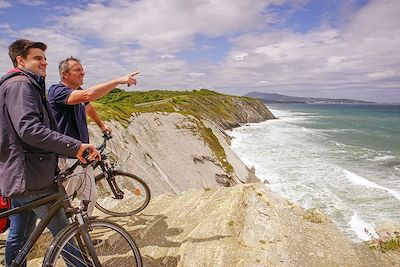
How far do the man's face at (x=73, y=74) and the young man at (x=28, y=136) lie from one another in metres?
1.19

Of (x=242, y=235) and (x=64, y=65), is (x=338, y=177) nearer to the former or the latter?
(x=242, y=235)

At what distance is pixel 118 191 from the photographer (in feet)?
27.0

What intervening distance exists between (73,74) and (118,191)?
3.57 metres

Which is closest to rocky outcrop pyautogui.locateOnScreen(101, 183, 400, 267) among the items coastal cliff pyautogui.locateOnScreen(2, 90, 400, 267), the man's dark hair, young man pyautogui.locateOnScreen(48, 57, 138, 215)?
coastal cliff pyautogui.locateOnScreen(2, 90, 400, 267)

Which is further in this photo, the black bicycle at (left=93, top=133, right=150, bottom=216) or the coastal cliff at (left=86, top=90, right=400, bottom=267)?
the black bicycle at (left=93, top=133, right=150, bottom=216)

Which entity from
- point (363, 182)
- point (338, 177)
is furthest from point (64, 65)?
point (338, 177)

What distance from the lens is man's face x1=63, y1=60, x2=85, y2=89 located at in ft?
19.0

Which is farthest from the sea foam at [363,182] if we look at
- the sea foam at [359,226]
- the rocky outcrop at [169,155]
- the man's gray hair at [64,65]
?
the man's gray hair at [64,65]

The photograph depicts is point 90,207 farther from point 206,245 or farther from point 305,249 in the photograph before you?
point 305,249

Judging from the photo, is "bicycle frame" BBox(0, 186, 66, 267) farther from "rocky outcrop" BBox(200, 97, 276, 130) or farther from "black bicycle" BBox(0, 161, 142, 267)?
"rocky outcrop" BBox(200, 97, 276, 130)

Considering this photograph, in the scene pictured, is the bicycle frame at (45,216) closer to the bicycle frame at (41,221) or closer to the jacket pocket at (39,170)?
the bicycle frame at (41,221)

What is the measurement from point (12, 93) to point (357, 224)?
22854 millimetres

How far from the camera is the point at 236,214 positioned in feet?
25.7

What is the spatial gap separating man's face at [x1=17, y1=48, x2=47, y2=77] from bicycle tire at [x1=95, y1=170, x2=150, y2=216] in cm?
403
